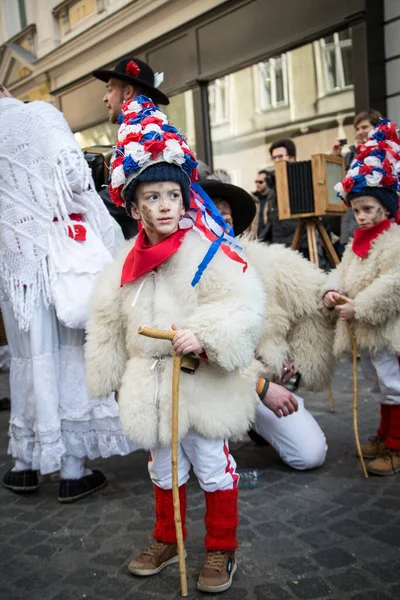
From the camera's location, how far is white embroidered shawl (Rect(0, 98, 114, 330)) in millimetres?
3270

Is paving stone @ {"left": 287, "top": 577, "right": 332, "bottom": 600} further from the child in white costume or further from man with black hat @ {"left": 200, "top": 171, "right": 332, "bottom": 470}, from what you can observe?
the child in white costume

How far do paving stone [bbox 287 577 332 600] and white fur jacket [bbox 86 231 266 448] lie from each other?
2.25 ft

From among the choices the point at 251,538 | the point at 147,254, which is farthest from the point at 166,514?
the point at 147,254

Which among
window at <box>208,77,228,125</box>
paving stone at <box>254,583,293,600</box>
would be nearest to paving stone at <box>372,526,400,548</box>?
paving stone at <box>254,583,293,600</box>

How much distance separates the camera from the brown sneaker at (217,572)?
2.46 m

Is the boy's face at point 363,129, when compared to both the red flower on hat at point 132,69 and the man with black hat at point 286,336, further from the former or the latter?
the red flower on hat at point 132,69

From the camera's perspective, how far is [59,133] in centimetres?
329

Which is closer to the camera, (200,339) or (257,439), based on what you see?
(200,339)

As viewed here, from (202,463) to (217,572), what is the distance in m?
0.45

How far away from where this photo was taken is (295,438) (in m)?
3.67

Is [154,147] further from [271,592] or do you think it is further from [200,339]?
[271,592]

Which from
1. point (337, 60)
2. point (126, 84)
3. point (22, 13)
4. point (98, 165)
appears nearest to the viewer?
point (126, 84)

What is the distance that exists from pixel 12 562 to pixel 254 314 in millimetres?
1710

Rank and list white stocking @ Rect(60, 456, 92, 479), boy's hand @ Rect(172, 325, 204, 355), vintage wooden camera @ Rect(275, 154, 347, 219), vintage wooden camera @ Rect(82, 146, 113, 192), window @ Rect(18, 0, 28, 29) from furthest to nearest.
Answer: window @ Rect(18, 0, 28, 29) → vintage wooden camera @ Rect(275, 154, 347, 219) → vintage wooden camera @ Rect(82, 146, 113, 192) → white stocking @ Rect(60, 456, 92, 479) → boy's hand @ Rect(172, 325, 204, 355)
